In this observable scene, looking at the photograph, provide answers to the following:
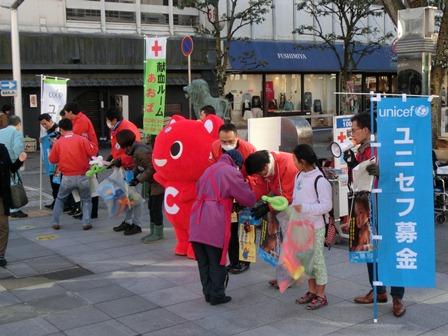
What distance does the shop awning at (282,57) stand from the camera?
78.9 feet

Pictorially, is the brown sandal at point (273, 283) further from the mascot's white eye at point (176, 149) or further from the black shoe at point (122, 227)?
the black shoe at point (122, 227)

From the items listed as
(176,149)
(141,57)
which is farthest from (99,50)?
(176,149)

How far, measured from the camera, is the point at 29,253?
25.3 ft

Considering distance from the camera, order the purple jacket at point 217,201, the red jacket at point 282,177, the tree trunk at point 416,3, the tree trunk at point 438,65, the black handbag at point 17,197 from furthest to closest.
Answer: the tree trunk at point 438,65 → the tree trunk at point 416,3 → the black handbag at point 17,197 → the red jacket at point 282,177 → the purple jacket at point 217,201

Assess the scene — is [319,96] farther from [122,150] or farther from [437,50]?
[122,150]

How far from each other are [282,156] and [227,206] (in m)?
0.90

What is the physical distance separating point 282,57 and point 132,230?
1836 cm

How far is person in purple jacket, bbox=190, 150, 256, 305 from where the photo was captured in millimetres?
5270

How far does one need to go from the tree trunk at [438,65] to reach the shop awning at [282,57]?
9.98 meters

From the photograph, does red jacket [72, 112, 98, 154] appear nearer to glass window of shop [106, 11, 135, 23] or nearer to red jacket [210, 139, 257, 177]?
red jacket [210, 139, 257, 177]

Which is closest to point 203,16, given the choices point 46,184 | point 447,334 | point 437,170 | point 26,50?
point 26,50

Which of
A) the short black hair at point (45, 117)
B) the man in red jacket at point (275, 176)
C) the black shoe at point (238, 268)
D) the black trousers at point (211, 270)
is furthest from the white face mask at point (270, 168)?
the short black hair at point (45, 117)

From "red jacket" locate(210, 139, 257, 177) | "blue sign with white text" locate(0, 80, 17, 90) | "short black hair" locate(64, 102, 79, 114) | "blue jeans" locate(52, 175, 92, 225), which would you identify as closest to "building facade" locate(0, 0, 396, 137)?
"blue sign with white text" locate(0, 80, 17, 90)

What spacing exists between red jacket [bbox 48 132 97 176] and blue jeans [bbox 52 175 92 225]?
3.7 inches
